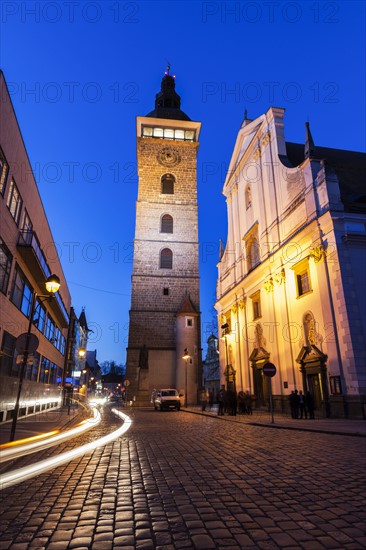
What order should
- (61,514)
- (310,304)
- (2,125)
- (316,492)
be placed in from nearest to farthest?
(61,514) → (316,492) → (2,125) → (310,304)

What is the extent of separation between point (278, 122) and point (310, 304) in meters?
14.8

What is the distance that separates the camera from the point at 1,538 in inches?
133

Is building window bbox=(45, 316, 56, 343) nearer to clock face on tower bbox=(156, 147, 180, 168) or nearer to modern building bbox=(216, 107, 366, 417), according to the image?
modern building bbox=(216, 107, 366, 417)

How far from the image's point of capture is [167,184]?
50.7 metres

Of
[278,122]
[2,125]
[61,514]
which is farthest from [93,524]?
[278,122]

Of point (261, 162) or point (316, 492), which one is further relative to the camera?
point (261, 162)

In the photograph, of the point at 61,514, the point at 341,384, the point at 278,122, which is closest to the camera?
the point at 61,514

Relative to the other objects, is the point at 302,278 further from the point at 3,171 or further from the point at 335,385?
the point at 3,171

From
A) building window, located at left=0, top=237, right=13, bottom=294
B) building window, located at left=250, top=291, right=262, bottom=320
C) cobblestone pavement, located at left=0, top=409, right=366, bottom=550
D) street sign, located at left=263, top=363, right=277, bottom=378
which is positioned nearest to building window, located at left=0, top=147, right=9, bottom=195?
building window, located at left=0, top=237, right=13, bottom=294

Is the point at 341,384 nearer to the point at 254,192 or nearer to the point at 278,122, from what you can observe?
the point at 254,192

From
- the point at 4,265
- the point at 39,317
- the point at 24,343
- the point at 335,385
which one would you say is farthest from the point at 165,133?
the point at 24,343

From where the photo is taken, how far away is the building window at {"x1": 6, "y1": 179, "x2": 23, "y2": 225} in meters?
15.9

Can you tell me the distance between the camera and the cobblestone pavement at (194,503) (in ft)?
10.8

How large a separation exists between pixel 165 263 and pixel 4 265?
3082cm
